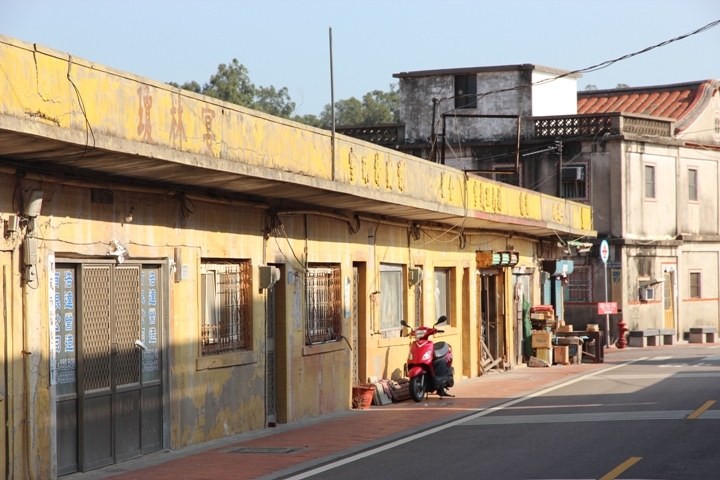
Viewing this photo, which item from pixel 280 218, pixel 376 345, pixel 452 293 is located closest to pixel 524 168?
pixel 452 293

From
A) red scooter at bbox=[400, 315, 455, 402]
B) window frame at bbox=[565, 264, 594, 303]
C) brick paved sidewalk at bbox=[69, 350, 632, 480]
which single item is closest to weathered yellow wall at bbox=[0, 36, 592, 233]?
red scooter at bbox=[400, 315, 455, 402]

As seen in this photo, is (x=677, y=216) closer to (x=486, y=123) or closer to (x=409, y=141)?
(x=486, y=123)

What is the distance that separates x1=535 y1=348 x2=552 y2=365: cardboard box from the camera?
28955 mm

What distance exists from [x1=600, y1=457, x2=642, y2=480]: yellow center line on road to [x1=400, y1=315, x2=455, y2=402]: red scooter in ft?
27.2

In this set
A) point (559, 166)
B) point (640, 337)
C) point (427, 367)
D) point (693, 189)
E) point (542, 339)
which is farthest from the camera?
point (693, 189)

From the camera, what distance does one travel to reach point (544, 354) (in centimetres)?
2909

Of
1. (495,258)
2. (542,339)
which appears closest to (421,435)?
(495,258)

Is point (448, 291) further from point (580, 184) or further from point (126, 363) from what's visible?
point (580, 184)

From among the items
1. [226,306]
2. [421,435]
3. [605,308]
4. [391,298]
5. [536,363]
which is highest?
[226,306]

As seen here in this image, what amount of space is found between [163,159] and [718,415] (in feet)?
30.4

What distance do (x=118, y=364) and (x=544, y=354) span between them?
59.2 feet

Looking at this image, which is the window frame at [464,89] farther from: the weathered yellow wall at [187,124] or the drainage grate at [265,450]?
the drainage grate at [265,450]

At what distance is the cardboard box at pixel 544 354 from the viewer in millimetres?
28955

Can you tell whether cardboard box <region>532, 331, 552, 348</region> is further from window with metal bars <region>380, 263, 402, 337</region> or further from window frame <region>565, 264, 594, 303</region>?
window frame <region>565, 264, 594, 303</region>
